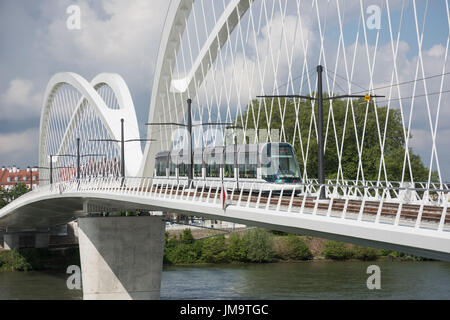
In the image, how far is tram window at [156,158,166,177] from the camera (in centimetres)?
4338

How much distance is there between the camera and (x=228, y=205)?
20859 mm

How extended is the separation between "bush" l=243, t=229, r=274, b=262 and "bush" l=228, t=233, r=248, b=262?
0.41 m

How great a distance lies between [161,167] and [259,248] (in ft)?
61.8

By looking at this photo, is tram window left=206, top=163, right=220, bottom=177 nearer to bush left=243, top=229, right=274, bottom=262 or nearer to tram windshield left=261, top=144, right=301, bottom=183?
tram windshield left=261, top=144, right=301, bottom=183

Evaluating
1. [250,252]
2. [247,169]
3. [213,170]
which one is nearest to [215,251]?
[250,252]

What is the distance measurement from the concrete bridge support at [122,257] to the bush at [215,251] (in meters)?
21.5

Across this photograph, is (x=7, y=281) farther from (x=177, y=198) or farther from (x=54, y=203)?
(x=177, y=198)

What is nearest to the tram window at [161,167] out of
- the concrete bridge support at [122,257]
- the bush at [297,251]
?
the concrete bridge support at [122,257]

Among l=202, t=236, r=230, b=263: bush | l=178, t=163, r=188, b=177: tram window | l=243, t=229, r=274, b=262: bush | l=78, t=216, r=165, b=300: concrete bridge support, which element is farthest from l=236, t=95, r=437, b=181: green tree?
l=78, t=216, r=165, b=300: concrete bridge support

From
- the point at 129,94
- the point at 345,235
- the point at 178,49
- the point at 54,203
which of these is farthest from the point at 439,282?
the point at 129,94

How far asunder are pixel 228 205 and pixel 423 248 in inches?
360

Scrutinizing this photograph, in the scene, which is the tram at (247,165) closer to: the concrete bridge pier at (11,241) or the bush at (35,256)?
the bush at (35,256)

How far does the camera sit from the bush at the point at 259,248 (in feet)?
197

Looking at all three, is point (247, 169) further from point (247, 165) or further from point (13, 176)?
point (13, 176)
